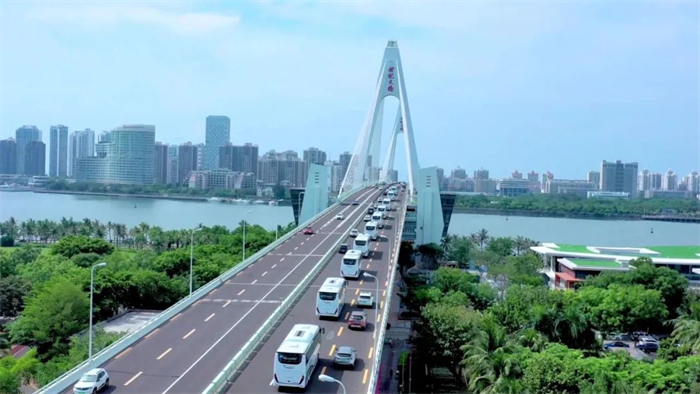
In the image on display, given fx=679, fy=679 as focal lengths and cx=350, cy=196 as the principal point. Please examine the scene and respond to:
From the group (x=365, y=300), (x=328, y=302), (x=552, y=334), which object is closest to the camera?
(x=328, y=302)

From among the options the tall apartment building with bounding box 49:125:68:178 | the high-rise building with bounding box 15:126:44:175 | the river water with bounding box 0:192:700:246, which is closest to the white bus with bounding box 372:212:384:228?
the river water with bounding box 0:192:700:246

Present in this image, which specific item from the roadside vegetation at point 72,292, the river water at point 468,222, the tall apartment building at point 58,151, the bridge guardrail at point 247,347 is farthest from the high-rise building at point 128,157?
the bridge guardrail at point 247,347

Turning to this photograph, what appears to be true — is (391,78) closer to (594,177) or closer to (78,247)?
(78,247)

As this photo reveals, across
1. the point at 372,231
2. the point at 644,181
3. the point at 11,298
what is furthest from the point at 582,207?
the point at 11,298

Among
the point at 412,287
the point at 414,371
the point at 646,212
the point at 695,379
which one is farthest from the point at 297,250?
the point at 646,212

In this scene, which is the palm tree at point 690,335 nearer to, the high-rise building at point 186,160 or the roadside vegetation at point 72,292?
the roadside vegetation at point 72,292

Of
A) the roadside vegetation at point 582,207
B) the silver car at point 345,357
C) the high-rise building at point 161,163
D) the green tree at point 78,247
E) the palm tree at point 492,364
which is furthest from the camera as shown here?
the high-rise building at point 161,163
